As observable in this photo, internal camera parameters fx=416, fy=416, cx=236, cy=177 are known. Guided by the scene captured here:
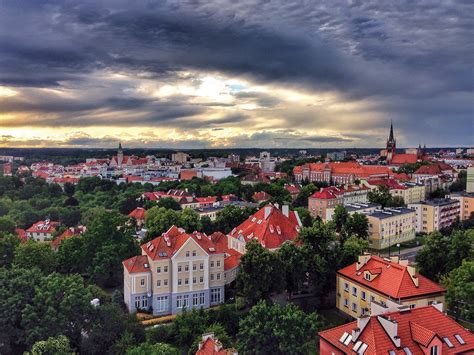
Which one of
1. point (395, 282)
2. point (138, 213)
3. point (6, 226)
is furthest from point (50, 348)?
point (138, 213)

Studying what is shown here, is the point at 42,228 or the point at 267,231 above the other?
the point at 267,231

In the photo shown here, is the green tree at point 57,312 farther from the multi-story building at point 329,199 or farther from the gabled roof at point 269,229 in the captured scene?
the multi-story building at point 329,199

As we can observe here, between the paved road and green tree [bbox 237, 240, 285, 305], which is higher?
green tree [bbox 237, 240, 285, 305]

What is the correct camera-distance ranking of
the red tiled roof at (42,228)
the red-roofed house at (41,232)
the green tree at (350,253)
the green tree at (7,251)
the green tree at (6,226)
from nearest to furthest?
the green tree at (350,253) → the green tree at (7,251) → the green tree at (6,226) → the red-roofed house at (41,232) → the red tiled roof at (42,228)

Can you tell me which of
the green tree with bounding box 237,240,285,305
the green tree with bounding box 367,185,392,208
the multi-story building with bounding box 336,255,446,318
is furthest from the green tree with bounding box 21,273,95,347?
the green tree with bounding box 367,185,392,208

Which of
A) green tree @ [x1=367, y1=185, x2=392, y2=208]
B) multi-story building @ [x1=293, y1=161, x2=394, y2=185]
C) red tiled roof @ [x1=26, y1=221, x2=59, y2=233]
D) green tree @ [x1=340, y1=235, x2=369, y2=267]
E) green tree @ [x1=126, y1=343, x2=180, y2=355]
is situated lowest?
red tiled roof @ [x1=26, y1=221, x2=59, y2=233]

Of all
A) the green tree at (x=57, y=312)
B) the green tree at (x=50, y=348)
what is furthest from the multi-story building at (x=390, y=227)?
the green tree at (x=50, y=348)

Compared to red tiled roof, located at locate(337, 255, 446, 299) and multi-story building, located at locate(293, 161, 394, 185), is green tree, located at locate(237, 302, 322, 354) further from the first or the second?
multi-story building, located at locate(293, 161, 394, 185)

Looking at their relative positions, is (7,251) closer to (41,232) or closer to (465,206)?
(41,232)
